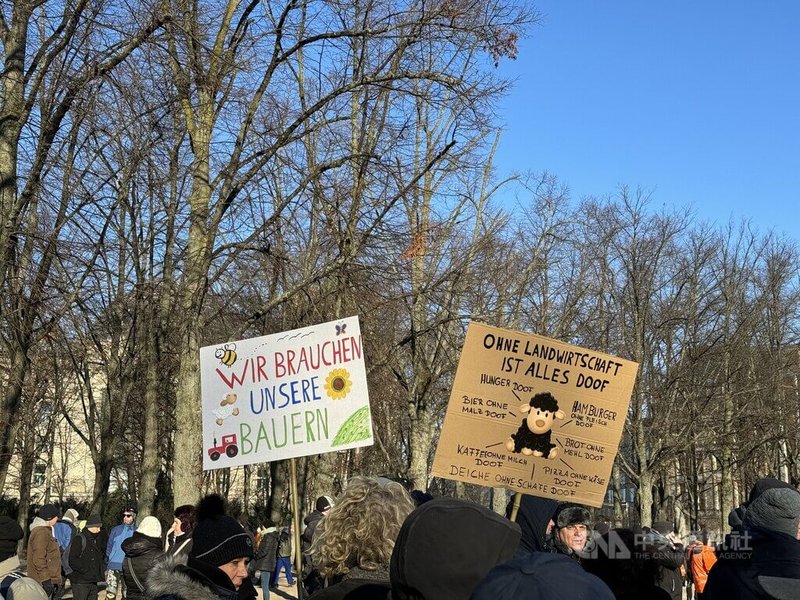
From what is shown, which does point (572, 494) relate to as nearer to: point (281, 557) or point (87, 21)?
point (87, 21)

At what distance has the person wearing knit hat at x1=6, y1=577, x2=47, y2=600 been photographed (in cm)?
536

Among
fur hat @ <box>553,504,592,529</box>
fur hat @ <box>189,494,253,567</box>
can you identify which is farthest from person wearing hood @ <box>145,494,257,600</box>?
fur hat @ <box>553,504,592,529</box>

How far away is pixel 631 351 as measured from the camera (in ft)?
114

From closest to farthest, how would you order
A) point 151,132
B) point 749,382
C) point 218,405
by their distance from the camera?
point 218,405
point 151,132
point 749,382

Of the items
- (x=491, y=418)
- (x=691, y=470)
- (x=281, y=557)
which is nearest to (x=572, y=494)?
(x=491, y=418)

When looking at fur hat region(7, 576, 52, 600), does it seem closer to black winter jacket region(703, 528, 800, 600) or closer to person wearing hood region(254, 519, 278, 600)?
black winter jacket region(703, 528, 800, 600)

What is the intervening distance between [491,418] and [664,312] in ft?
102

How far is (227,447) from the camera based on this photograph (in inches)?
305

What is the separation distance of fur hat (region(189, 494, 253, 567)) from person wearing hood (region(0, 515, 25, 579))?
1.66 metres

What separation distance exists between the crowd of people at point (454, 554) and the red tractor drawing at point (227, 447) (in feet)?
2.19

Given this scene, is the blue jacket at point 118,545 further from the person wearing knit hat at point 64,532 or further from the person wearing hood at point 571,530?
the person wearing hood at point 571,530

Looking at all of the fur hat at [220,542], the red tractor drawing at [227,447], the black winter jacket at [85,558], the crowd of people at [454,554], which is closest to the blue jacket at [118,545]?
the black winter jacket at [85,558]

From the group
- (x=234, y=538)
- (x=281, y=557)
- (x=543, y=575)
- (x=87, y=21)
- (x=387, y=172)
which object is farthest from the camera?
(x=281, y=557)

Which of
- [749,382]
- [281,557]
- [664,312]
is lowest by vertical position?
[281,557]
